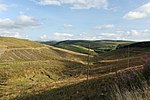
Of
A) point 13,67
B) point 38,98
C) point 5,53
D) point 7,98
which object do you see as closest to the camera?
point 38,98

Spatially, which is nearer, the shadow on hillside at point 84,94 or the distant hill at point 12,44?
the shadow on hillside at point 84,94

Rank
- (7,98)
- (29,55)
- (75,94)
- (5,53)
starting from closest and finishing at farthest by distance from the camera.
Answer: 1. (75,94)
2. (7,98)
3. (5,53)
4. (29,55)

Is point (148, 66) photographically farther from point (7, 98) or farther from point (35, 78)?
point (35, 78)

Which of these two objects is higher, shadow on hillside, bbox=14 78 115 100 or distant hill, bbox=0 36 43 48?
distant hill, bbox=0 36 43 48

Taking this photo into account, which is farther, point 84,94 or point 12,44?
point 12,44

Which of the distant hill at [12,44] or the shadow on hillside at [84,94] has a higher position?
the distant hill at [12,44]

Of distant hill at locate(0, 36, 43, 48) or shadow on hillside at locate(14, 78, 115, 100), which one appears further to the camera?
distant hill at locate(0, 36, 43, 48)

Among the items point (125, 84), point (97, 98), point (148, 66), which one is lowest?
point (97, 98)

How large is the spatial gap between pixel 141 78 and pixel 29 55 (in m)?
66.7

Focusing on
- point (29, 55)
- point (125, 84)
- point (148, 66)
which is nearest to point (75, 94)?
point (125, 84)

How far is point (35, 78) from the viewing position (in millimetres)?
42219

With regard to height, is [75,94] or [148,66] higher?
[148,66]

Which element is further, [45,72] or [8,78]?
[45,72]

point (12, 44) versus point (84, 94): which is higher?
point (12, 44)
